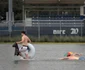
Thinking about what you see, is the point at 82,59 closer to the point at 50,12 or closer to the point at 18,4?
the point at 50,12

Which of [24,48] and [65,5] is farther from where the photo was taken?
[65,5]

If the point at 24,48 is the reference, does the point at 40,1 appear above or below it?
above

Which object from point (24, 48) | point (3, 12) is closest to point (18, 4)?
point (3, 12)

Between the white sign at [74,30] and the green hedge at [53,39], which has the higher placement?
the white sign at [74,30]

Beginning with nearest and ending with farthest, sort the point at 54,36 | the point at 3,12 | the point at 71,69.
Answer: the point at 71,69, the point at 54,36, the point at 3,12

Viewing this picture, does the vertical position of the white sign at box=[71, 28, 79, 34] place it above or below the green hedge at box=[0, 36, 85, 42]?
above

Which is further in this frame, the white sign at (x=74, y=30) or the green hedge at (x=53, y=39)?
the white sign at (x=74, y=30)

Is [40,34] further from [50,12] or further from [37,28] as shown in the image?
[50,12]

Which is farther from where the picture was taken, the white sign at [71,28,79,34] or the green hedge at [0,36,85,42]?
the white sign at [71,28,79,34]

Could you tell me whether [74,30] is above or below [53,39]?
above

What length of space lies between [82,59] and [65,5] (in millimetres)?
50762

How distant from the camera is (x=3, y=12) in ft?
237

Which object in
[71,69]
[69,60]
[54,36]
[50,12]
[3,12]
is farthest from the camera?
[3,12]

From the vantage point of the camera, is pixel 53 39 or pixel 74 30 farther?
pixel 74 30
